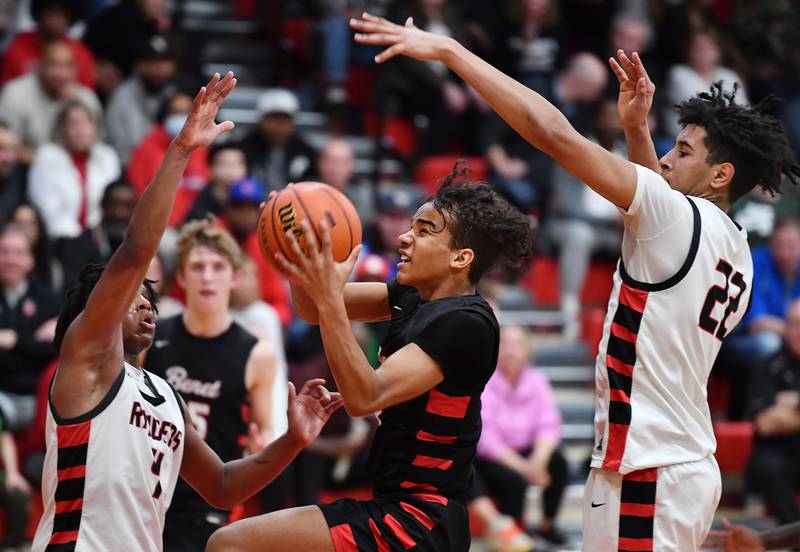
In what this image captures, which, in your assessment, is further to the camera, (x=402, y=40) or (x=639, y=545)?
(x=639, y=545)

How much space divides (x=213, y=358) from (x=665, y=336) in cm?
218

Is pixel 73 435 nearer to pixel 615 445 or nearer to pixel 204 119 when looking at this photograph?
pixel 204 119

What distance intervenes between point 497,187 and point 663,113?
199cm

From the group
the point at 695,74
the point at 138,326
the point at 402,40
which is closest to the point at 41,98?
the point at 138,326

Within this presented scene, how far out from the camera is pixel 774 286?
31.8 feet

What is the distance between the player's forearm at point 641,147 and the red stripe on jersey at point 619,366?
821 millimetres

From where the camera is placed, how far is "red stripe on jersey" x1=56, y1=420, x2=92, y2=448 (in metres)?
3.71

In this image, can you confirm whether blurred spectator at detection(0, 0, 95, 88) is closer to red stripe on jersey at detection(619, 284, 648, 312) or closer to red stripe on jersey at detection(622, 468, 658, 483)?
red stripe on jersey at detection(619, 284, 648, 312)

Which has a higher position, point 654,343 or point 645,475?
point 654,343

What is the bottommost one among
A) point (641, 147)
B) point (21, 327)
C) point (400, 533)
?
point (21, 327)

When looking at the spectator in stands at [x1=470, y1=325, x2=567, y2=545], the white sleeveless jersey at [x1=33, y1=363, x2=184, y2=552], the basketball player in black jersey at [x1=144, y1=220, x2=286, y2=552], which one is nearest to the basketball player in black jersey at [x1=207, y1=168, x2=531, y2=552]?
the white sleeveless jersey at [x1=33, y1=363, x2=184, y2=552]

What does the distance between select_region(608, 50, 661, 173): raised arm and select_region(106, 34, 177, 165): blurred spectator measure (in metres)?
5.83

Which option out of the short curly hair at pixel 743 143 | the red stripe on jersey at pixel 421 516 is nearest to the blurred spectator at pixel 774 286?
the short curly hair at pixel 743 143

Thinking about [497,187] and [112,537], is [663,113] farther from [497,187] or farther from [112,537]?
[112,537]
